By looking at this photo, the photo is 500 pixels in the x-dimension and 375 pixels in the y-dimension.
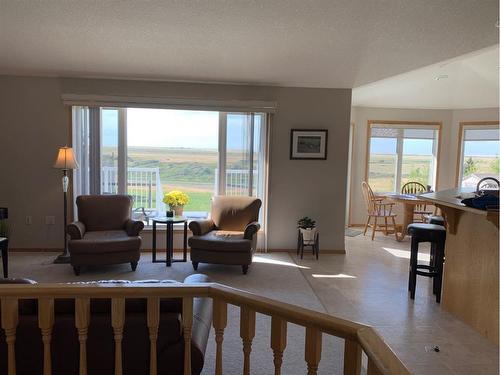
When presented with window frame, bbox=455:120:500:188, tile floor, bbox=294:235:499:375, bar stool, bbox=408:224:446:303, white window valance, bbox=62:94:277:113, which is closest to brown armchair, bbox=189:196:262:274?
tile floor, bbox=294:235:499:375

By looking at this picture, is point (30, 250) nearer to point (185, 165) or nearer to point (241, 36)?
point (185, 165)

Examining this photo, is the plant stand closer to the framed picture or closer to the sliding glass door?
the sliding glass door

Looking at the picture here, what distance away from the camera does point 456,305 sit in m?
3.55

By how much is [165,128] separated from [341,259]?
3265 millimetres

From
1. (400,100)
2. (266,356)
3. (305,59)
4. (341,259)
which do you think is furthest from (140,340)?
(400,100)

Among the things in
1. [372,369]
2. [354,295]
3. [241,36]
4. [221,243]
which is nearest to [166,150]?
[221,243]

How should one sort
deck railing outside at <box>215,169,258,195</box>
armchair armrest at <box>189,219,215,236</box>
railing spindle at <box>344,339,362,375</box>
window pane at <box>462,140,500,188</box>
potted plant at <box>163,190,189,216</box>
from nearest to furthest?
1. railing spindle at <box>344,339,362,375</box>
2. armchair armrest at <box>189,219,215,236</box>
3. potted plant at <box>163,190,189,216</box>
4. deck railing outside at <box>215,169,258,195</box>
5. window pane at <box>462,140,500,188</box>

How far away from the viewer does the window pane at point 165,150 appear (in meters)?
5.73

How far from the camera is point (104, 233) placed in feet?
15.7

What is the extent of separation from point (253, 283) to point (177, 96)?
272 centimetres

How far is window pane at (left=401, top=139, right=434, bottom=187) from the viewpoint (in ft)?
25.0

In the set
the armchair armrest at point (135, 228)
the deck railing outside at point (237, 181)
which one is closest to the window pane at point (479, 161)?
the deck railing outside at point (237, 181)

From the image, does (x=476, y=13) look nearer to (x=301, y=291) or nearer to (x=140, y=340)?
(x=301, y=291)

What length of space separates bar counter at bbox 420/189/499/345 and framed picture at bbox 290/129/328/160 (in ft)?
6.59
